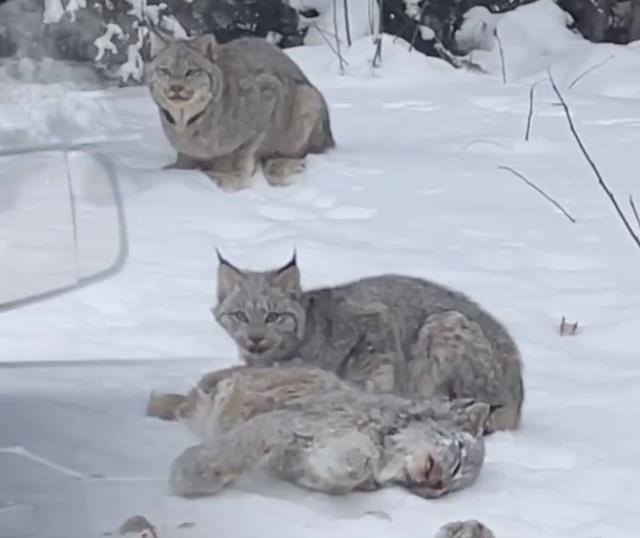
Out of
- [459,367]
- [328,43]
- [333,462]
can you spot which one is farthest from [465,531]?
[328,43]

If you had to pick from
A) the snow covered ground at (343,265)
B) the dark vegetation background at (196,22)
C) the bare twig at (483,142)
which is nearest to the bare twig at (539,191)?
the snow covered ground at (343,265)

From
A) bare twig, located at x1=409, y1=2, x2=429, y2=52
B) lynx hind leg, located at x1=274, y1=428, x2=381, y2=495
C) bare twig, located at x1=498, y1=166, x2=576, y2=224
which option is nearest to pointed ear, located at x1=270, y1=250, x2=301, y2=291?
lynx hind leg, located at x1=274, y1=428, x2=381, y2=495

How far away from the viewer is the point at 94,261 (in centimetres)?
377

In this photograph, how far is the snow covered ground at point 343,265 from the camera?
3127mm

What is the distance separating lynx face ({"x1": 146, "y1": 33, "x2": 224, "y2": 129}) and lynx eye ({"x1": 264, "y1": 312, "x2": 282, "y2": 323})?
2843mm

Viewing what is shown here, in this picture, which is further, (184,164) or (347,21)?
(347,21)

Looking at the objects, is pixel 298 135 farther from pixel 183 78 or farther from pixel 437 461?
pixel 437 461

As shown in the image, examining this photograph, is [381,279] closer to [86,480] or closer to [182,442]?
[182,442]

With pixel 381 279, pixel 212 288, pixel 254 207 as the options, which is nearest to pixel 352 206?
pixel 254 207

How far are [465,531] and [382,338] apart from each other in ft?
3.72

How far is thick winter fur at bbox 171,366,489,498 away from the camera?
3262 mm

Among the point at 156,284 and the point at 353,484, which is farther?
the point at 156,284

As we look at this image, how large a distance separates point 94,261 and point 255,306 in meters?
0.58

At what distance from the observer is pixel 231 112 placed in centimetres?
700
